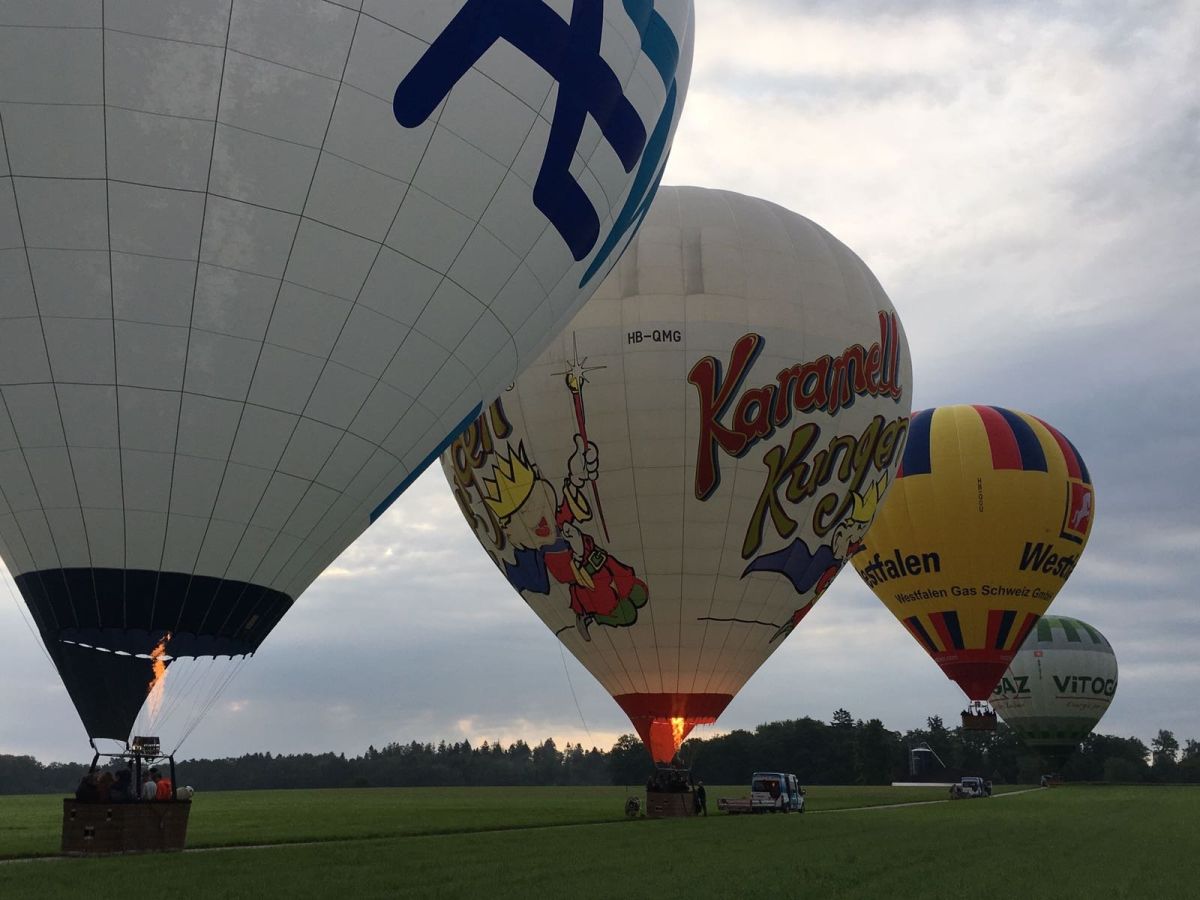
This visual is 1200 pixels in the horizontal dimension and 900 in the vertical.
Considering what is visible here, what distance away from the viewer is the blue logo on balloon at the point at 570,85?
11555 mm

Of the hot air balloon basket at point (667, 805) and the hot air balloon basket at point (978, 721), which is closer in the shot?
the hot air balloon basket at point (667, 805)

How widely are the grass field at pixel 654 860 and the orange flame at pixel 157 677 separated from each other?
168 cm

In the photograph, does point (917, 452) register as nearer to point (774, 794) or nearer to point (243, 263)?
point (774, 794)

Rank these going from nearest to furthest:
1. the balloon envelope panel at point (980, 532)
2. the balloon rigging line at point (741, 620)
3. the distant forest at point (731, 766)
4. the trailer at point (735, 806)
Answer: the balloon rigging line at point (741, 620), the trailer at point (735, 806), the balloon envelope panel at point (980, 532), the distant forest at point (731, 766)

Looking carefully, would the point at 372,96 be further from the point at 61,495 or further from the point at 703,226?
the point at 703,226

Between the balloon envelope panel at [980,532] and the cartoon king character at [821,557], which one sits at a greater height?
the balloon envelope panel at [980,532]

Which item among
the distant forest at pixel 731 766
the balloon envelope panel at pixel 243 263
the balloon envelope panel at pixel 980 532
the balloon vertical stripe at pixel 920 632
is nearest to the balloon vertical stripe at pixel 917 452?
the balloon envelope panel at pixel 980 532

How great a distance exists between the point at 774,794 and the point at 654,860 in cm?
1611

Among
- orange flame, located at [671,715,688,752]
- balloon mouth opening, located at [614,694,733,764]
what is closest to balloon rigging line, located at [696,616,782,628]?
balloon mouth opening, located at [614,694,733,764]

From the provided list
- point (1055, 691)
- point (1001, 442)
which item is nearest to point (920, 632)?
point (1001, 442)

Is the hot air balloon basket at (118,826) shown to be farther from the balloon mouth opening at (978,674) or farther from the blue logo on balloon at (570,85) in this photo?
the balloon mouth opening at (978,674)

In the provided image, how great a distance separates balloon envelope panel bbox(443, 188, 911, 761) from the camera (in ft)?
78.0

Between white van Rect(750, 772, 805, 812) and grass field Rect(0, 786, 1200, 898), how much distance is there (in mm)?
4924

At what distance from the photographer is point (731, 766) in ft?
325
